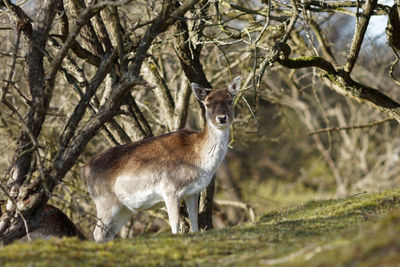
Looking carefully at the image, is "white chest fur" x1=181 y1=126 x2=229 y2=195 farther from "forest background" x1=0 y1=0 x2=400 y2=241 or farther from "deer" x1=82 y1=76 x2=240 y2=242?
"forest background" x1=0 y1=0 x2=400 y2=241

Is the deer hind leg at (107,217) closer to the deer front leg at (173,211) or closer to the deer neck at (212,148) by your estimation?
the deer front leg at (173,211)

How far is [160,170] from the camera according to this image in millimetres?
9438

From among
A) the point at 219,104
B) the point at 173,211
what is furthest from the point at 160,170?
the point at 219,104

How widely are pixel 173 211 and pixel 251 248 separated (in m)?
2.93

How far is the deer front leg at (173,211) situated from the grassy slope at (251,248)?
1708mm

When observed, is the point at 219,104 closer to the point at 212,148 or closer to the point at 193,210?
the point at 212,148

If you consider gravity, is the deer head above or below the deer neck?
above

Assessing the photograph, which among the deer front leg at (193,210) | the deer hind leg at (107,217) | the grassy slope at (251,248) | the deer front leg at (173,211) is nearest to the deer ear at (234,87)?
the deer front leg at (193,210)

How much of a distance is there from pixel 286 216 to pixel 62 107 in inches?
284

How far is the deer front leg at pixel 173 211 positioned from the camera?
9.03 meters

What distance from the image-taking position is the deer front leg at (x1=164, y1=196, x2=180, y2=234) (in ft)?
29.6

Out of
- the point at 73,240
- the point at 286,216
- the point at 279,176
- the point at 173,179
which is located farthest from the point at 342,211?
the point at 279,176

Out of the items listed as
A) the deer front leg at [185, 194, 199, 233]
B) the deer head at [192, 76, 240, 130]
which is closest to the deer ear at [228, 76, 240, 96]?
the deer head at [192, 76, 240, 130]

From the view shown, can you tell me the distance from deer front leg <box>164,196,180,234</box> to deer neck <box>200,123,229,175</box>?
752 mm
